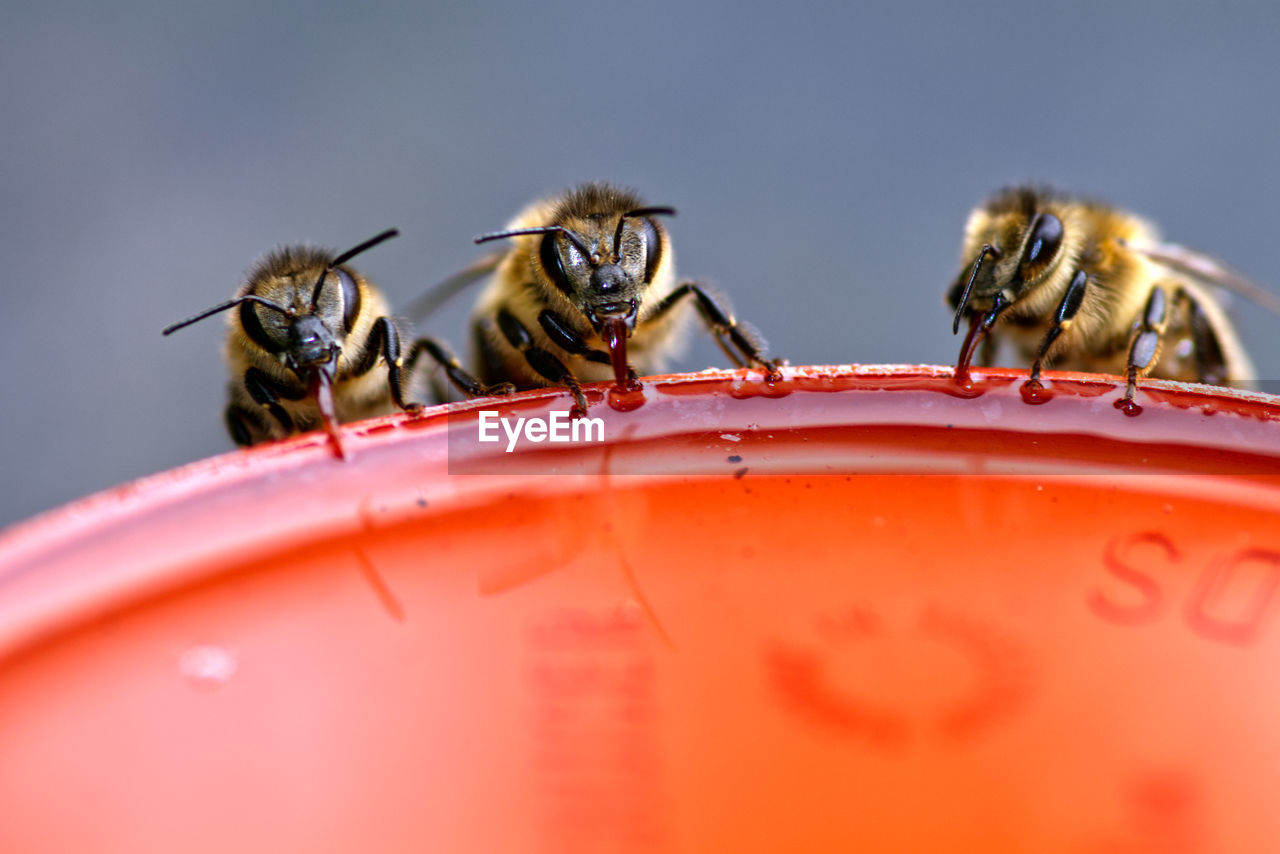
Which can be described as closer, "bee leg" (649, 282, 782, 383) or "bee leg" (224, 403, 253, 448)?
"bee leg" (649, 282, 782, 383)

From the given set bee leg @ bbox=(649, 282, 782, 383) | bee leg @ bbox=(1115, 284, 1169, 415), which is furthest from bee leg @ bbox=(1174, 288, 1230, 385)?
bee leg @ bbox=(649, 282, 782, 383)

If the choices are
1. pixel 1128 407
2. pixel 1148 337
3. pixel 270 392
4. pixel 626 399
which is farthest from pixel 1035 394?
pixel 270 392

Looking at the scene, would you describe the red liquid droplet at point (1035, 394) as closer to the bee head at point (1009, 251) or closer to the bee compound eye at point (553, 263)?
the bee head at point (1009, 251)

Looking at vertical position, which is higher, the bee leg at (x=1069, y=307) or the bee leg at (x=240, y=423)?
the bee leg at (x=1069, y=307)

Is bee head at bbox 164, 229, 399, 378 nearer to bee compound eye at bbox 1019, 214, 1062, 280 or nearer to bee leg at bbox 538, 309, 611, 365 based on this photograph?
bee leg at bbox 538, 309, 611, 365

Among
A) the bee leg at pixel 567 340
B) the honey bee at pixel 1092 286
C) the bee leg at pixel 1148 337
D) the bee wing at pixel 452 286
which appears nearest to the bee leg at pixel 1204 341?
the honey bee at pixel 1092 286

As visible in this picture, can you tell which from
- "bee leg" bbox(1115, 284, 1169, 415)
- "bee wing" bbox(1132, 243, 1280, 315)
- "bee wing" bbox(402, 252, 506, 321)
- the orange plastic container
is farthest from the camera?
"bee wing" bbox(402, 252, 506, 321)

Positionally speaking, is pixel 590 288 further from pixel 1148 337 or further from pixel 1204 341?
pixel 1204 341
